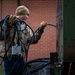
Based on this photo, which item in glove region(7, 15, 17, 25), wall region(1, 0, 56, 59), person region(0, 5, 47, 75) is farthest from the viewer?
wall region(1, 0, 56, 59)

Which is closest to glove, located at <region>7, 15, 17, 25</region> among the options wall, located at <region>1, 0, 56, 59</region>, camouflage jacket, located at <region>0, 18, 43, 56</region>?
camouflage jacket, located at <region>0, 18, 43, 56</region>

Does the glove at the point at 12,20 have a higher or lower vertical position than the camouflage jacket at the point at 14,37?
higher

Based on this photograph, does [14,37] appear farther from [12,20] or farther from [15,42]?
[12,20]

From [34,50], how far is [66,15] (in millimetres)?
8036

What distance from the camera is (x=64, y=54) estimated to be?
3.72 meters

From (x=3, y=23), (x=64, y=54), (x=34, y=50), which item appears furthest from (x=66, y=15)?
(x=34, y=50)

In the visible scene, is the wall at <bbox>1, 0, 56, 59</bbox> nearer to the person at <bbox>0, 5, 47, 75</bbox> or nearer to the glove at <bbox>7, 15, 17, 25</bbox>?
the person at <bbox>0, 5, 47, 75</bbox>

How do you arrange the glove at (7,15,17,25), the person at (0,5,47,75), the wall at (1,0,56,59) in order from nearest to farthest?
the glove at (7,15,17,25) < the person at (0,5,47,75) < the wall at (1,0,56,59)

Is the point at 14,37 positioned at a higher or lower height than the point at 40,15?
lower

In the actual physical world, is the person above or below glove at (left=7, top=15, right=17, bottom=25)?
below

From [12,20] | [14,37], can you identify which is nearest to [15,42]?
[14,37]

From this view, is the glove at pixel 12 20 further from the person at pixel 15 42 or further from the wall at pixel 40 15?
the wall at pixel 40 15

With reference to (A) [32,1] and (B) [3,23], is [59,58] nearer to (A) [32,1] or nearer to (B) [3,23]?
(B) [3,23]

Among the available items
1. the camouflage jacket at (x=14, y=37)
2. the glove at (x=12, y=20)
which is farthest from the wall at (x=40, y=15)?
the glove at (x=12, y=20)
